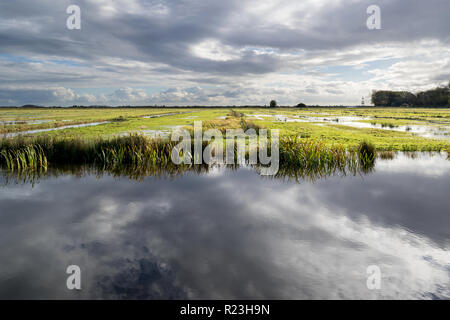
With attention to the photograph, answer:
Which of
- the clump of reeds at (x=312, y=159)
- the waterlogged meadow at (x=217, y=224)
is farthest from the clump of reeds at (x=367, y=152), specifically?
the clump of reeds at (x=312, y=159)

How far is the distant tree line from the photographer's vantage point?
118m

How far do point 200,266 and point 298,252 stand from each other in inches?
94.4

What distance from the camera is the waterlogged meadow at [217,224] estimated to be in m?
5.31

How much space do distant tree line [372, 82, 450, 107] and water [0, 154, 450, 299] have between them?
451 feet

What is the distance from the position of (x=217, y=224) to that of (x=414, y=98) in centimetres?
16372

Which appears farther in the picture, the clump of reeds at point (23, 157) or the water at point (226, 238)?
the clump of reeds at point (23, 157)

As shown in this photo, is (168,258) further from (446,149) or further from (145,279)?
(446,149)

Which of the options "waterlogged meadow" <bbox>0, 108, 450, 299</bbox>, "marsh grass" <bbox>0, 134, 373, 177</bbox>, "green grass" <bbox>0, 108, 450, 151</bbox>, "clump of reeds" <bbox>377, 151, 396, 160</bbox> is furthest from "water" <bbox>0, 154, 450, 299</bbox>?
"green grass" <bbox>0, 108, 450, 151</bbox>

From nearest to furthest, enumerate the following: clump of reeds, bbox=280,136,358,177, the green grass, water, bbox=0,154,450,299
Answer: water, bbox=0,154,450,299 < clump of reeds, bbox=280,136,358,177 < the green grass

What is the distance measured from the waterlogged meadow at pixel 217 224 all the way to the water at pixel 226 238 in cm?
4

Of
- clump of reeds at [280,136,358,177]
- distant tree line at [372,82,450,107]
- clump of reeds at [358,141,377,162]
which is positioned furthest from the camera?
distant tree line at [372,82,450,107]

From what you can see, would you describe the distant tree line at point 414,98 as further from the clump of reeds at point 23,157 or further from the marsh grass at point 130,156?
the clump of reeds at point 23,157

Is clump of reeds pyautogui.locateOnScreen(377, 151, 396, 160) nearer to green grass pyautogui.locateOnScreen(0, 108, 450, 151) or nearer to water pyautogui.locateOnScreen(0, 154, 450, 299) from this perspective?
green grass pyautogui.locateOnScreen(0, 108, 450, 151)

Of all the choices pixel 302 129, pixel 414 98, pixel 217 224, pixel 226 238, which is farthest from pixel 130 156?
pixel 414 98
